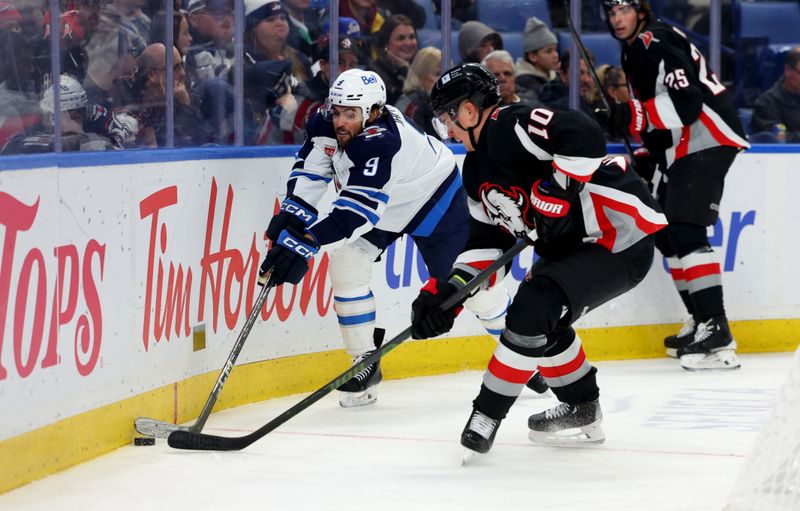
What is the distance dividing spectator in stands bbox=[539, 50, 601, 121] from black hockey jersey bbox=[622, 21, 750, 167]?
1.35 ft

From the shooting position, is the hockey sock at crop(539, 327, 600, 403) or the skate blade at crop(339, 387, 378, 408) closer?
the hockey sock at crop(539, 327, 600, 403)

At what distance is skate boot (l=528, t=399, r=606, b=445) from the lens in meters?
4.13

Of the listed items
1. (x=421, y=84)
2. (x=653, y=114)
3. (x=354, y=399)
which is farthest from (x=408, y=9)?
(x=354, y=399)

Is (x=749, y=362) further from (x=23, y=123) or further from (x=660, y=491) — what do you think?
(x=23, y=123)

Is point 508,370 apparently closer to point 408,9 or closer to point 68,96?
point 68,96

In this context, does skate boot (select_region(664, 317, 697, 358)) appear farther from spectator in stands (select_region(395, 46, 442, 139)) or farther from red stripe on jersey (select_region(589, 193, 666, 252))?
red stripe on jersey (select_region(589, 193, 666, 252))

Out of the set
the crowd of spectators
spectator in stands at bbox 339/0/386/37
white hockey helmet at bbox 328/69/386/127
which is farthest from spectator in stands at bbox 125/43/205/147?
spectator in stands at bbox 339/0/386/37

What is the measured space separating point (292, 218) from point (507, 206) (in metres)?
0.88

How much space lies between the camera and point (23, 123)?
3.84m

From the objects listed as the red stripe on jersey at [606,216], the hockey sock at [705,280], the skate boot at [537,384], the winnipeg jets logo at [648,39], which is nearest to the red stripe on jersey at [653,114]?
the winnipeg jets logo at [648,39]

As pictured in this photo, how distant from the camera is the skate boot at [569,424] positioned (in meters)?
4.13

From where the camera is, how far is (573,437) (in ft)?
13.7

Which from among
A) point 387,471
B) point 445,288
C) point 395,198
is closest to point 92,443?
point 387,471

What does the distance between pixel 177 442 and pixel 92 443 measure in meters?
0.24
